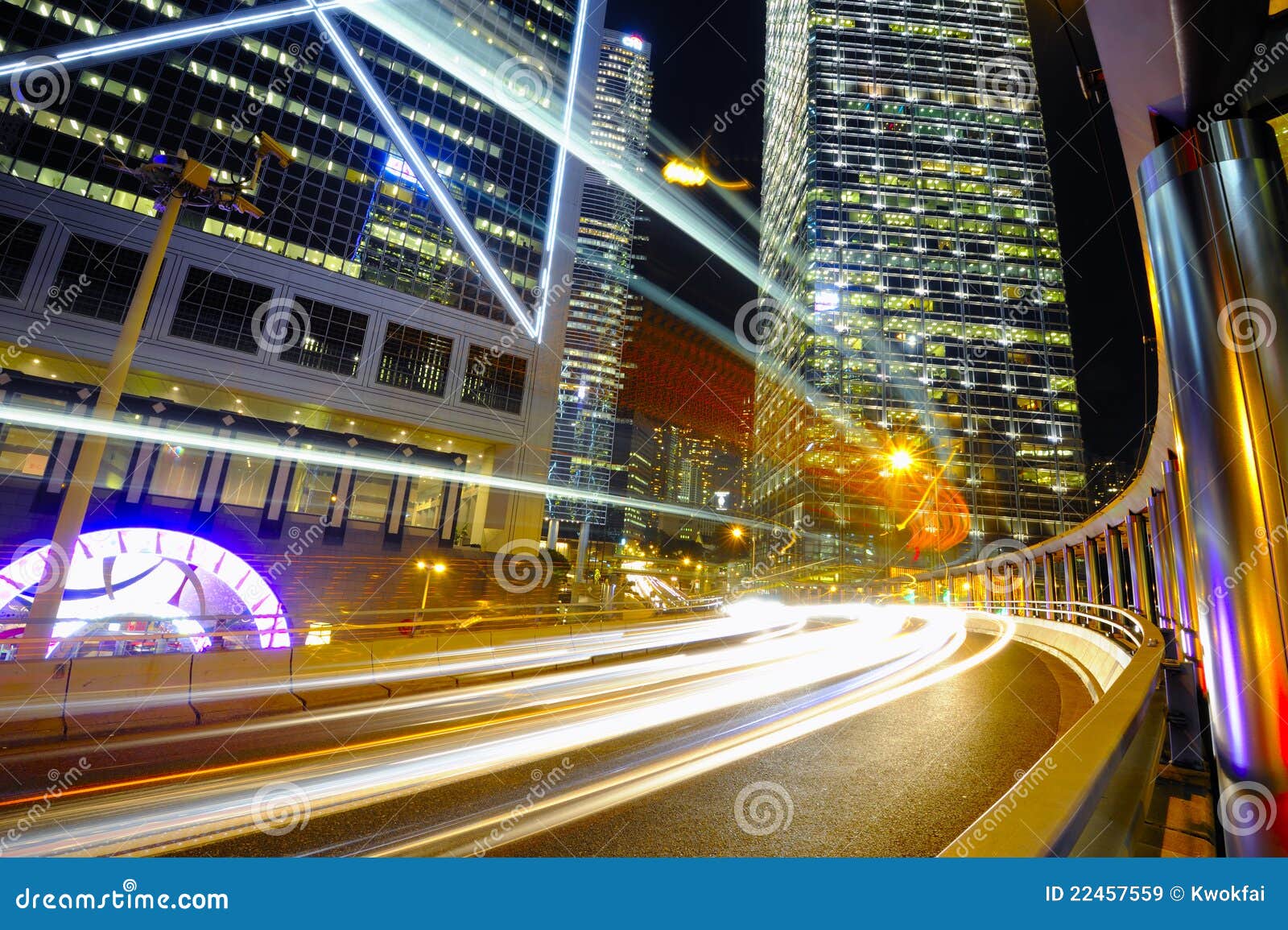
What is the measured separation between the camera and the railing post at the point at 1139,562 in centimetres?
938

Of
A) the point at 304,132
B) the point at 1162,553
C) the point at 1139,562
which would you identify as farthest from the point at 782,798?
→ the point at 304,132

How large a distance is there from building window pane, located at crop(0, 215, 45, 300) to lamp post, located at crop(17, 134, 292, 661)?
25162 mm

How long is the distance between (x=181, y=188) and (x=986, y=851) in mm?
18962

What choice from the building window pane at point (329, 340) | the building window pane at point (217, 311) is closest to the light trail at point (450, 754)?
the building window pane at point (329, 340)

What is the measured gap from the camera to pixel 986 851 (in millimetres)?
1083

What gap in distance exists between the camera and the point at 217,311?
3491 centimetres

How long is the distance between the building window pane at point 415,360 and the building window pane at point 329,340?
5.69 ft

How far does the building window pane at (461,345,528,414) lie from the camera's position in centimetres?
4291

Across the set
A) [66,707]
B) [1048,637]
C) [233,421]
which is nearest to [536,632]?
[66,707]

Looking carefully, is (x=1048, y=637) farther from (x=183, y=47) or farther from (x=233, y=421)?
(x=183, y=47)

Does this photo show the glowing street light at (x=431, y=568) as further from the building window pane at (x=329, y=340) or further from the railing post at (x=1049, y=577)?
the railing post at (x=1049, y=577)

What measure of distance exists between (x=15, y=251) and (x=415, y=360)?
2014cm

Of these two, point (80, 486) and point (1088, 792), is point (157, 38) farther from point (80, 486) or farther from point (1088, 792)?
point (1088, 792)

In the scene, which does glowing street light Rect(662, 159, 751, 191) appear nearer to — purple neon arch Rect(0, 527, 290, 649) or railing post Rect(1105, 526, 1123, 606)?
railing post Rect(1105, 526, 1123, 606)
